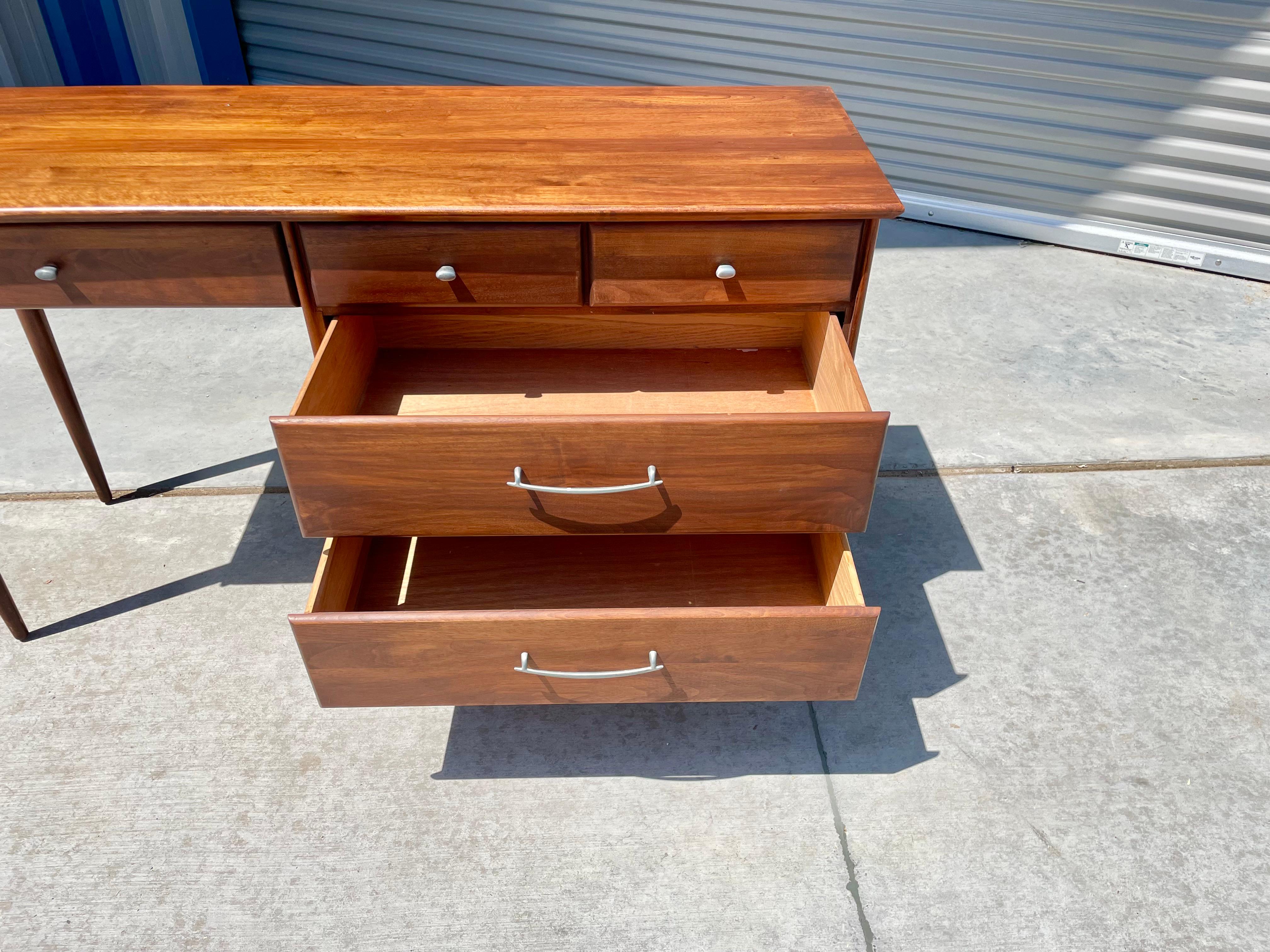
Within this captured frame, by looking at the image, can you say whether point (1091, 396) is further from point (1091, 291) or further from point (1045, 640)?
point (1045, 640)

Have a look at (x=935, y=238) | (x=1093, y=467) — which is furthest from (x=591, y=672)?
(x=935, y=238)

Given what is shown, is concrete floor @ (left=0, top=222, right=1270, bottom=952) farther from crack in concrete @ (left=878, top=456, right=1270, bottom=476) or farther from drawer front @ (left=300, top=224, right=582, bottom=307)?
drawer front @ (left=300, top=224, right=582, bottom=307)

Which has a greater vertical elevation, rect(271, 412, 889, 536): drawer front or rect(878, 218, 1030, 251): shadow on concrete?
rect(271, 412, 889, 536): drawer front

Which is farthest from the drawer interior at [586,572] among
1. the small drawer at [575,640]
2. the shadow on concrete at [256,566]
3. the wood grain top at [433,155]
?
the wood grain top at [433,155]

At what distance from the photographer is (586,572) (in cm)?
160

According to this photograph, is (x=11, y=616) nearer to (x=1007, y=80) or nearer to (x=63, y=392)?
(x=63, y=392)

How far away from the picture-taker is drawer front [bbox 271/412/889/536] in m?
1.24

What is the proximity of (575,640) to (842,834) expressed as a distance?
548mm

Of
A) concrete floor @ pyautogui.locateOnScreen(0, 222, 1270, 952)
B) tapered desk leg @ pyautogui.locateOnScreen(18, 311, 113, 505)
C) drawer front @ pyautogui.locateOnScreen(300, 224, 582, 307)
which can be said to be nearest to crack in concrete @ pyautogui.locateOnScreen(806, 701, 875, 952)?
concrete floor @ pyautogui.locateOnScreen(0, 222, 1270, 952)

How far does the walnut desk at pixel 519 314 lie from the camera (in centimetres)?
127

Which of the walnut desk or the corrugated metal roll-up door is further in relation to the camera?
the corrugated metal roll-up door

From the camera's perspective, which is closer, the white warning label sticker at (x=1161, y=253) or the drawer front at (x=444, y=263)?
the drawer front at (x=444, y=263)

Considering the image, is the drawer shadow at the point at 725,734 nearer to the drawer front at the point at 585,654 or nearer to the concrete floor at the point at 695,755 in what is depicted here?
the concrete floor at the point at 695,755

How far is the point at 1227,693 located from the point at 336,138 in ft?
6.07
